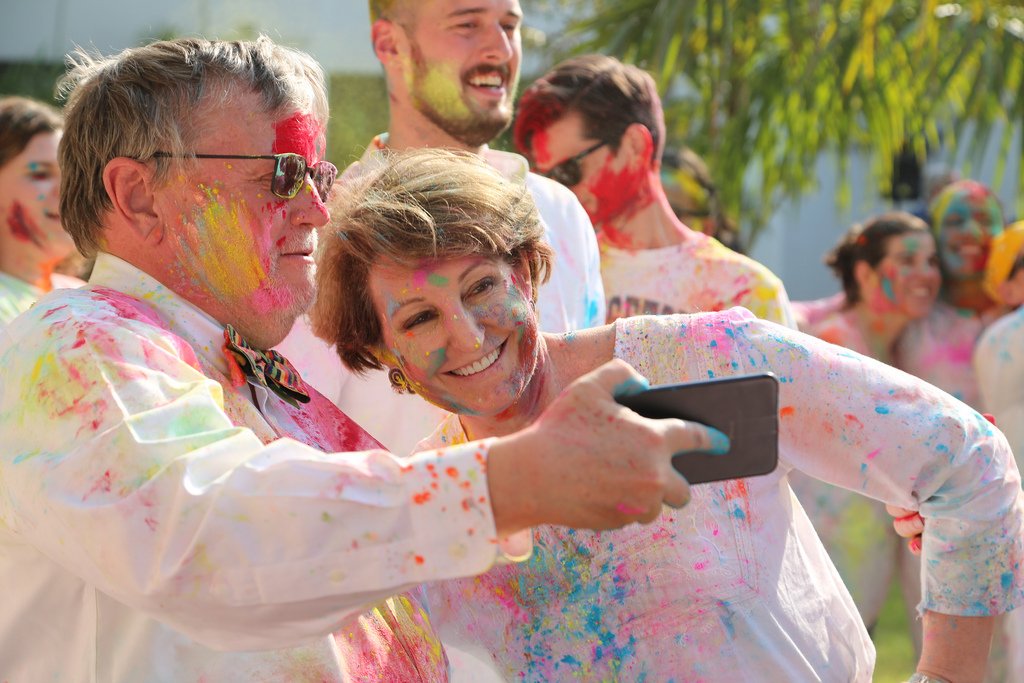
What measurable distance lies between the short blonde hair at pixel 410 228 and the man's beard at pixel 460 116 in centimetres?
131

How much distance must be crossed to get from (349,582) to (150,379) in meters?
0.39

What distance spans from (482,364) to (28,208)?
3072mm

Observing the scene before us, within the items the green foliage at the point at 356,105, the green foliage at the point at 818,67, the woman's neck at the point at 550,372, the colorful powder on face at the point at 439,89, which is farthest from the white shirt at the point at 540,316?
the green foliage at the point at 356,105

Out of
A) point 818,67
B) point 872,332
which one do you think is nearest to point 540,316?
point 872,332

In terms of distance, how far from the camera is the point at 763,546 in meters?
2.09

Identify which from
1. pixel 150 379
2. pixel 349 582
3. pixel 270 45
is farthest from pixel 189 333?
pixel 349 582

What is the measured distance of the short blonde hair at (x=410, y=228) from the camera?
2.13 meters

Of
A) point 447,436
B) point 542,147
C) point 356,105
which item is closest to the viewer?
point 447,436

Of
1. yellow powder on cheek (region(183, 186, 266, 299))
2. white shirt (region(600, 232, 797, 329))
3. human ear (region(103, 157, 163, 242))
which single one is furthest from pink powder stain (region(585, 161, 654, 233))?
human ear (region(103, 157, 163, 242))

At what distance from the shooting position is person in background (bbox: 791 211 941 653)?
17.5 feet

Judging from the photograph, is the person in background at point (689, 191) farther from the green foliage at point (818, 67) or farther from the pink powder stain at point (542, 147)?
the green foliage at point (818, 67)

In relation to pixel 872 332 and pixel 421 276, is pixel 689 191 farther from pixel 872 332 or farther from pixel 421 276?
pixel 421 276

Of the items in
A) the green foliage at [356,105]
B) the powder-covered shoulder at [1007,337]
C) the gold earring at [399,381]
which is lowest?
the green foliage at [356,105]

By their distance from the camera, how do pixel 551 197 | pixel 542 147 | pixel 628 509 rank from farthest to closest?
pixel 542 147, pixel 551 197, pixel 628 509
